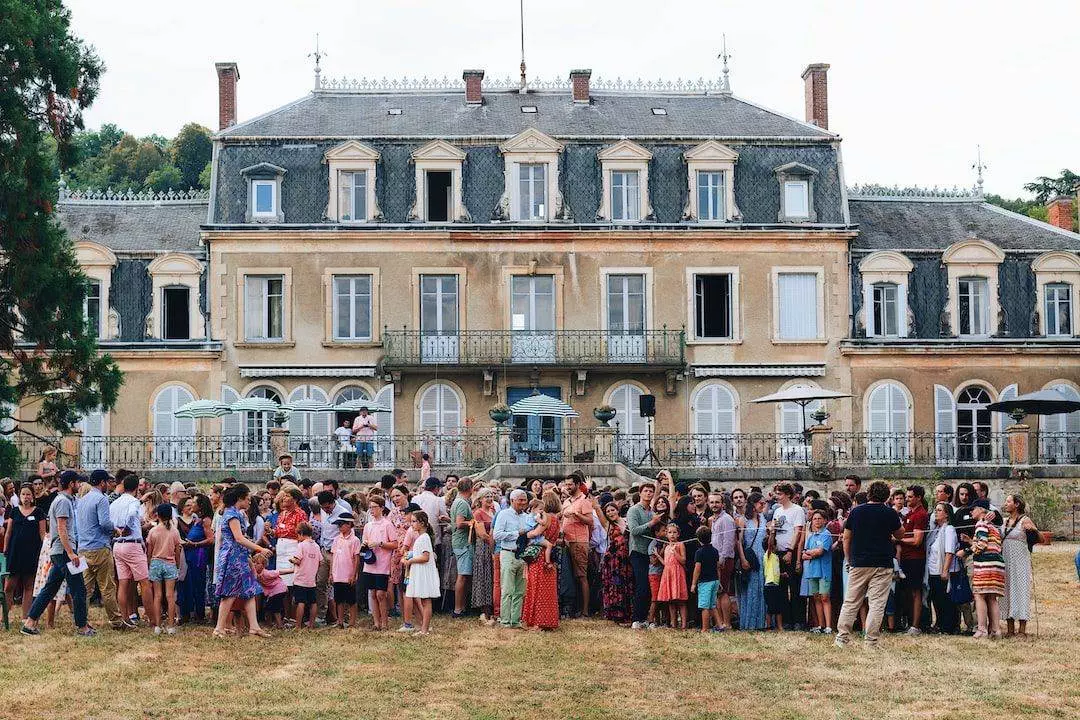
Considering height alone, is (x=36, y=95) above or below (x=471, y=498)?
above

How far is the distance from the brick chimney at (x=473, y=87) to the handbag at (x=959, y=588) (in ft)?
81.6

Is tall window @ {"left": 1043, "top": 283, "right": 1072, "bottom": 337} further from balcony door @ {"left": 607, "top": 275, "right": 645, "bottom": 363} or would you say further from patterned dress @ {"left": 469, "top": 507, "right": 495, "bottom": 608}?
patterned dress @ {"left": 469, "top": 507, "right": 495, "bottom": 608}

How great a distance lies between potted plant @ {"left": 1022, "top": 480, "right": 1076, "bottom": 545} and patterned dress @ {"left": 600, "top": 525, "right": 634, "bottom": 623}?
15408 millimetres

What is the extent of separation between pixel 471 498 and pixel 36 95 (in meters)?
11.8

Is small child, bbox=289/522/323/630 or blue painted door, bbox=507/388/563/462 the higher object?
blue painted door, bbox=507/388/563/462

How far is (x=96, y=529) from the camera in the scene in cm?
1769

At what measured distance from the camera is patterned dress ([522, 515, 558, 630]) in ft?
60.6

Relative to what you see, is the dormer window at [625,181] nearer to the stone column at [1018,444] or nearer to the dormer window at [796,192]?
the dormer window at [796,192]

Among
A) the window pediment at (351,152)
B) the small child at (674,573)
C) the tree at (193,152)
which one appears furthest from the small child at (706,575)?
the tree at (193,152)

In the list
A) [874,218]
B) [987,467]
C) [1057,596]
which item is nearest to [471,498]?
[1057,596]

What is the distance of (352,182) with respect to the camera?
124 ft

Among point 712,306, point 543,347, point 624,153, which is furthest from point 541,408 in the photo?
point 624,153

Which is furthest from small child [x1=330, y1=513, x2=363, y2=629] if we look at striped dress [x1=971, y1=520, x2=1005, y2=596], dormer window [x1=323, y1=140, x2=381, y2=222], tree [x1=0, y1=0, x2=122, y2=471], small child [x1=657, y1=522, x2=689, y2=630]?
dormer window [x1=323, y1=140, x2=381, y2=222]

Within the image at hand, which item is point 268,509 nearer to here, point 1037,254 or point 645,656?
point 645,656
